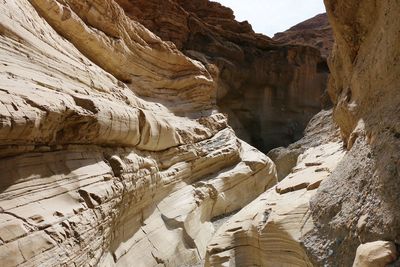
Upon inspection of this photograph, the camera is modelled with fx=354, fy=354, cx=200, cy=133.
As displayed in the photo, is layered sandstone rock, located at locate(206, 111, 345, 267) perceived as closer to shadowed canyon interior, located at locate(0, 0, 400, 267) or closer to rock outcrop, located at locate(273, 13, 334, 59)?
shadowed canyon interior, located at locate(0, 0, 400, 267)

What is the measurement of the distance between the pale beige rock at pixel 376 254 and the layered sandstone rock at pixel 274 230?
1.18 metres

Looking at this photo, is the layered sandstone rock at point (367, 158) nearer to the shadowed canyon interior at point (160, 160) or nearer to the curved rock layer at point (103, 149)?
the shadowed canyon interior at point (160, 160)

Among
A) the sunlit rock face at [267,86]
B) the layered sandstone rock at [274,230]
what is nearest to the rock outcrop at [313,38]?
the sunlit rock face at [267,86]

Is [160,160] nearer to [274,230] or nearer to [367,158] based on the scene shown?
[274,230]

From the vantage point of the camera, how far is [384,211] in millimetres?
2861

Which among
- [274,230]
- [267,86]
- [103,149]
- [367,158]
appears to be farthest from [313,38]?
[367,158]

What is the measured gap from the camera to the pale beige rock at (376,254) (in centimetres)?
256

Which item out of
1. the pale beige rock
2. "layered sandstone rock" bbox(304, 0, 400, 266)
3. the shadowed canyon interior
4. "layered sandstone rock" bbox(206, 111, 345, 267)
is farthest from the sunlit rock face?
the pale beige rock

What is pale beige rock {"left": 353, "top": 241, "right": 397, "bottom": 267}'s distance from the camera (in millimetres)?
2562

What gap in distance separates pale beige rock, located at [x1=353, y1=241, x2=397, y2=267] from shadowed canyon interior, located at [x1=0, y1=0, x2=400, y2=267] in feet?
0.04

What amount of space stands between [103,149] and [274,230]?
334cm

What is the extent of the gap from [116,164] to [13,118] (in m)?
2.58

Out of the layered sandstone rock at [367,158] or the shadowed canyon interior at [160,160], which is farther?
the shadowed canyon interior at [160,160]

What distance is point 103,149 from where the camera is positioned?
6.43 m
